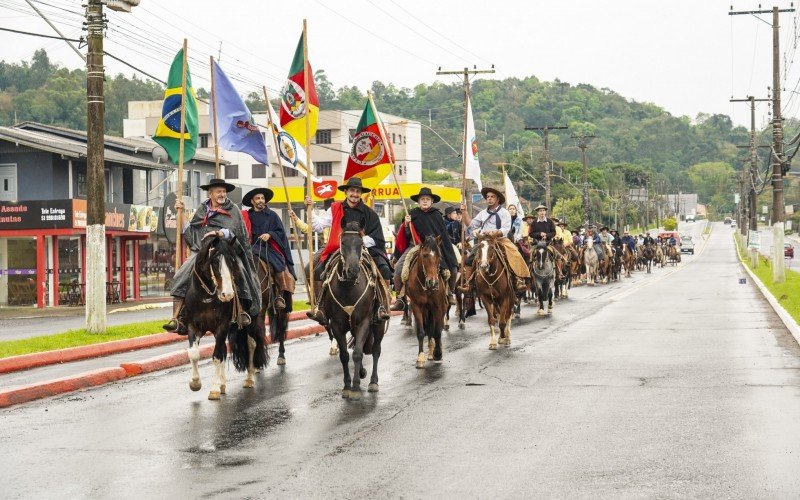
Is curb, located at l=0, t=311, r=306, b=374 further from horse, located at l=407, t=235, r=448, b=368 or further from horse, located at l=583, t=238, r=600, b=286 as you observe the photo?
horse, located at l=583, t=238, r=600, b=286

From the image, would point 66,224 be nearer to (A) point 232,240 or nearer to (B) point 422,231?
(B) point 422,231

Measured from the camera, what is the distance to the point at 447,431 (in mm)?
10219

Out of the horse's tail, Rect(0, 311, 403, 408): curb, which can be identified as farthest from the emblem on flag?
the horse's tail

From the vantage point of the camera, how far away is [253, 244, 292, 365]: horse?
14848mm

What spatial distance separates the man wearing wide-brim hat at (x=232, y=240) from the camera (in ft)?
→ 42.2

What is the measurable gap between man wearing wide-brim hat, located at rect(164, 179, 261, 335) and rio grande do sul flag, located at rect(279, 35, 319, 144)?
19.1 feet

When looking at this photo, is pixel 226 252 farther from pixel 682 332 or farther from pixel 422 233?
pixel 682 332

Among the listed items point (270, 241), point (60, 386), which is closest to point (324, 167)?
point (270, 241)

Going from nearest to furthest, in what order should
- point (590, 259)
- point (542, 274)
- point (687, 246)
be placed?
point (542, 274) < point (590, 259) < point (687, 246)

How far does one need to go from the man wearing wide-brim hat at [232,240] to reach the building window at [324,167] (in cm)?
8749

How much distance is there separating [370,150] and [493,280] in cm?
295

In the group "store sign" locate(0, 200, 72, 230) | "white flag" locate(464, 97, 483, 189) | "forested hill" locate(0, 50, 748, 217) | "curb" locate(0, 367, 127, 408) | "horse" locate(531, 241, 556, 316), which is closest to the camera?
"curb" locate(0, 367, 127, 408)

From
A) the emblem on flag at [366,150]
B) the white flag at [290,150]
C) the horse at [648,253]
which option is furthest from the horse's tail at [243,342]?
the horse at [648,253]

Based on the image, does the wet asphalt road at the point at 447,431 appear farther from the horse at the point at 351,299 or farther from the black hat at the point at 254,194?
the black hat at the point at 254,194
